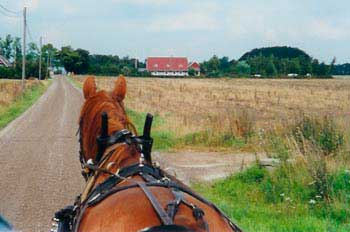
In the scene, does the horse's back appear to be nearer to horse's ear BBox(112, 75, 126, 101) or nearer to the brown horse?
the brown horse

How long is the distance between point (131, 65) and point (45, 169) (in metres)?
133

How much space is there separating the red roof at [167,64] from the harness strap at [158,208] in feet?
515

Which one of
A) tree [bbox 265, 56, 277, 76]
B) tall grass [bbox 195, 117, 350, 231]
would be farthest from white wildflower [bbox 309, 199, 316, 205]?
tree [bbox 265, 56, 277, 76]

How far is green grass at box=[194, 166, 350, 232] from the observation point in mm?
7479

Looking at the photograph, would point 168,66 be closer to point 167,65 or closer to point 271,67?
point 167,65

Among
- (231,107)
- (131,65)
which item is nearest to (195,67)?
(131,65)

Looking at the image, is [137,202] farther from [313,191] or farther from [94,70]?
[94,70]

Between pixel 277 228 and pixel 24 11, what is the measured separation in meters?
44.6

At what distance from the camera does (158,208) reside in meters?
3.18

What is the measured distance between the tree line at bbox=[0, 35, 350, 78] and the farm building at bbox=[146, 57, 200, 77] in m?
8.57

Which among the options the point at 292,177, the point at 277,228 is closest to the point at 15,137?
the point at 292,177

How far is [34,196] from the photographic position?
32.2 ft

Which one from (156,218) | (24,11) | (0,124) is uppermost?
(24,11)

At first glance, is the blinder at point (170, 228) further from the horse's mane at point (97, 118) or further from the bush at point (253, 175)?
the bush at point (253, 175)
